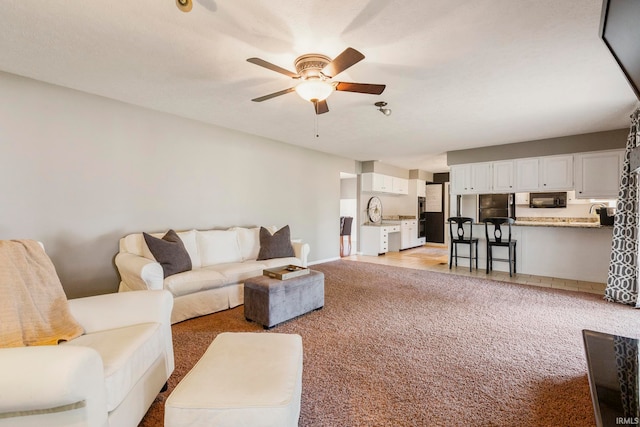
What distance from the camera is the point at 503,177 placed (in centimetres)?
549

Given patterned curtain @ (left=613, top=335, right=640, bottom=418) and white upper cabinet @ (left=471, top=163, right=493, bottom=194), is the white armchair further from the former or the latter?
white upper cabinet @ (left=471, top=163, right=493, bottom=194)

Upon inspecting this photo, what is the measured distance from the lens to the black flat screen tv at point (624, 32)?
124cm

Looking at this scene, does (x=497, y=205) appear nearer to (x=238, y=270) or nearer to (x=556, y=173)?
(x=556, y=173)

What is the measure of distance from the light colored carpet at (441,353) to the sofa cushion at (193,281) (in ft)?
1.11

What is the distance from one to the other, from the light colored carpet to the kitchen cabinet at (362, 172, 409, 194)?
11.7 ft

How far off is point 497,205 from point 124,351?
7126mm

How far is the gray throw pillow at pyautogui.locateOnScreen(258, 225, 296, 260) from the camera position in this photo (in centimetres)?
413

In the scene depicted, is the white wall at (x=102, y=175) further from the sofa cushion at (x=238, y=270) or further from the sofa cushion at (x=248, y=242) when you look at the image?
the sofa cushion at (x=238, y=270)

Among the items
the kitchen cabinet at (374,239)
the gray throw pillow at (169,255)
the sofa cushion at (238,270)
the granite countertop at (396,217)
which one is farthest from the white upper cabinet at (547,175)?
the gray throw pillow at (169,255)

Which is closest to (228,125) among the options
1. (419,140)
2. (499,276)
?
(419,140)

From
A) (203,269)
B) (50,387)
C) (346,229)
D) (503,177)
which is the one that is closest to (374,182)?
(346,229)

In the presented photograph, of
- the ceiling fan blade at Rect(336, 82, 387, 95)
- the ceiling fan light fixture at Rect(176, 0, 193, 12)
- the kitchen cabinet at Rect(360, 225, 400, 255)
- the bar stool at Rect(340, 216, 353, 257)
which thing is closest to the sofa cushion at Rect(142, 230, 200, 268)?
the ceiling fan light fixture at Rect(176, 0, 193, 12)

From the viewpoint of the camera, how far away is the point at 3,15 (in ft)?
6.21

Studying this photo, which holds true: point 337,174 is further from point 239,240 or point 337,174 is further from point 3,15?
point 3,15
